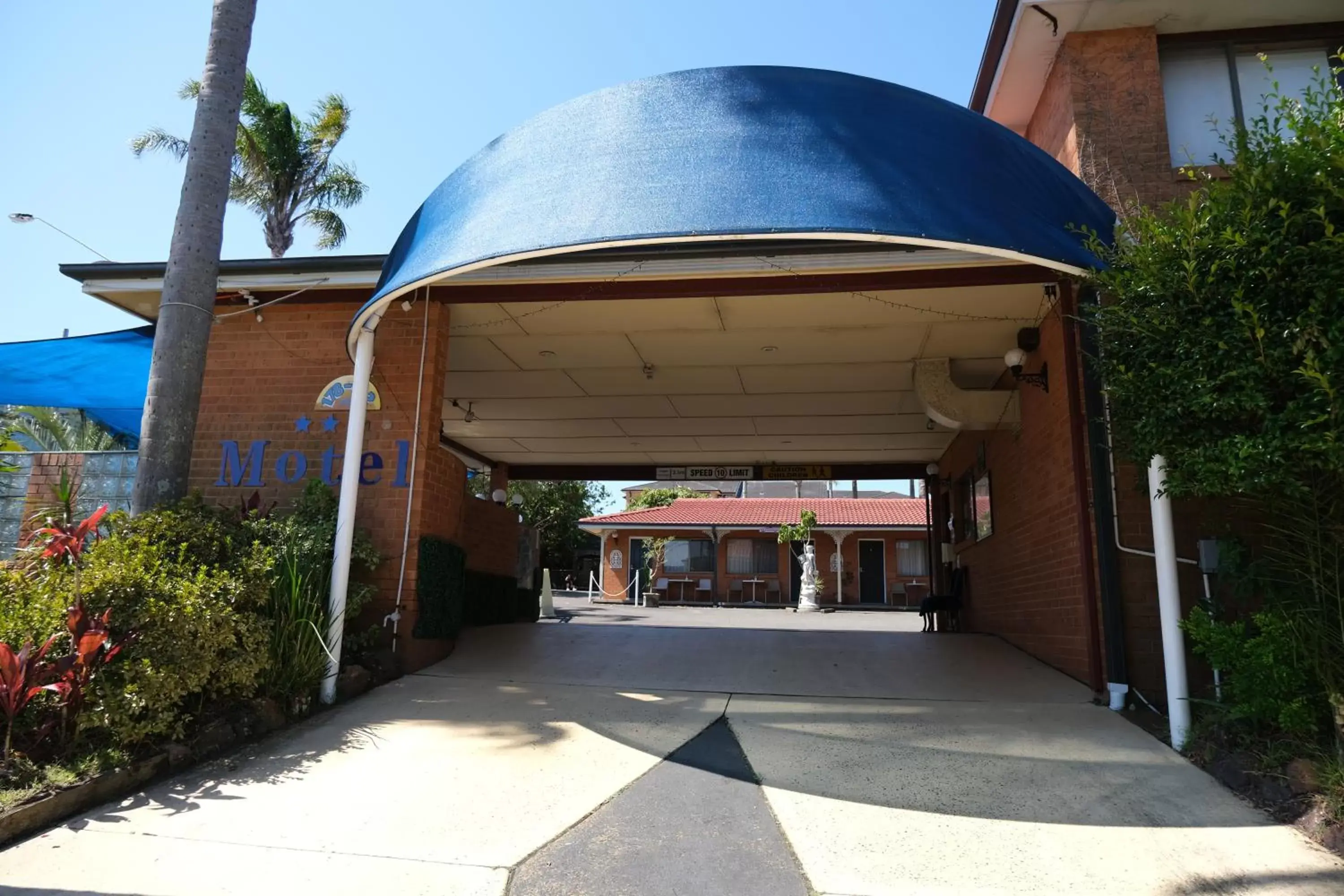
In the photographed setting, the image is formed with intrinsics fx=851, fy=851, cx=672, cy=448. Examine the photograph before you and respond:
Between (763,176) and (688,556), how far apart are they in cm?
2615

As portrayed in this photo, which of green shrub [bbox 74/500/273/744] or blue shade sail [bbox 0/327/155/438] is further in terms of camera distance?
blue shade sail [bbox 0/327/155/438]

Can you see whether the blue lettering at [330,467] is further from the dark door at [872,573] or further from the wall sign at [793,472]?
the dark door at [872,573]

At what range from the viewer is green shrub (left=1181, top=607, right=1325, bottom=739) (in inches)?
170

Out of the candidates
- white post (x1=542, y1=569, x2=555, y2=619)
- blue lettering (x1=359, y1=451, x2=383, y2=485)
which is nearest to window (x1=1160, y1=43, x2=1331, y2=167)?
blue lettering (x1=359, y1=451, x2=383, y2=485)

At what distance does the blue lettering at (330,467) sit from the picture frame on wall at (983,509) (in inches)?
286

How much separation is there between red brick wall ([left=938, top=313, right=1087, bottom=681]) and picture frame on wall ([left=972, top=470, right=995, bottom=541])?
15 centimetres

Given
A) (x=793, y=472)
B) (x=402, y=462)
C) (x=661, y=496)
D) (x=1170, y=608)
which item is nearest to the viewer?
(x=1170, y=608)

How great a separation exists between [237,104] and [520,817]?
619 cm

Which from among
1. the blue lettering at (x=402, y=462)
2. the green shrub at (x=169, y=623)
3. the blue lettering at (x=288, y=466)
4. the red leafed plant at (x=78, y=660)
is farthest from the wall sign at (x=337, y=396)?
the red leafed plant at (x=78, y=660)

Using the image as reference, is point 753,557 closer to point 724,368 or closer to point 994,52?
point 724,368

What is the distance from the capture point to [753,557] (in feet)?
98.4

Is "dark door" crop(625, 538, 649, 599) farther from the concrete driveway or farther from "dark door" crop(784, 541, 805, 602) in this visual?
the concrete driveway

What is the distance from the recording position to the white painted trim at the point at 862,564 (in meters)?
28.4

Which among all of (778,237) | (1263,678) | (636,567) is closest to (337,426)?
(778,237)
